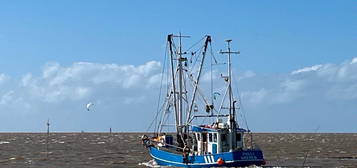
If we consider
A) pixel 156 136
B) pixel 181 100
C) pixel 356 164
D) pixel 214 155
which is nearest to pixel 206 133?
pixel 214 155

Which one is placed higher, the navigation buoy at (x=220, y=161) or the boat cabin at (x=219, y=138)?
the boat cabin at (x=219, y=138)

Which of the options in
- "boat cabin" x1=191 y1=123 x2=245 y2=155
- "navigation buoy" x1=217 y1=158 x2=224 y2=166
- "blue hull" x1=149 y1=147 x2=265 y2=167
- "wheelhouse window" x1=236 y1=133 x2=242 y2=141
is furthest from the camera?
"wheelhouse window" x1=236 y1=133 x2=242 y2=141

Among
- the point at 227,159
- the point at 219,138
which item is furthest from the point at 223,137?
the point at 227,159

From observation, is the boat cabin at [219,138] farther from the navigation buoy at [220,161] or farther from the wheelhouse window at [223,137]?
the navigation buoy at [220,161]

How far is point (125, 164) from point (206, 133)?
63.6 ft

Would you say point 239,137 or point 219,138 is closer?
point 219,138

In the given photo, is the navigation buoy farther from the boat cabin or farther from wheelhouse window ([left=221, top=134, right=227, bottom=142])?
wheelhouse window ([left=221, top=134, right=227, bottom=142])

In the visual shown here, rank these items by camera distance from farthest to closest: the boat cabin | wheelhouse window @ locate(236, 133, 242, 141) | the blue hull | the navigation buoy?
1. wheelhouse window @ locate(236, 133, 242, 141)
2. the boat cabin
3. the navigation buoy
4. the blue hull

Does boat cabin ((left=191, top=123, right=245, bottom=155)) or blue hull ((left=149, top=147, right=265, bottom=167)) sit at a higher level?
boat cabin ((left=191, top=123, right=245, bottom=155))

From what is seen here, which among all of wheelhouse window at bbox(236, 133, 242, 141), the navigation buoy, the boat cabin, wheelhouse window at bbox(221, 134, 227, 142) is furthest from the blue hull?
wheelhouse window at bbox(236, 133, 242, 141)

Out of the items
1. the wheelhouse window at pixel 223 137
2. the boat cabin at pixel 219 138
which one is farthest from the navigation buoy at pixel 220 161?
the wheelhouse window at pixel 223 137

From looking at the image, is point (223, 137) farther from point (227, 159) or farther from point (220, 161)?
point (227, 159)

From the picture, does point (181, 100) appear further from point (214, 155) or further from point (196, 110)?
point (214, 155)

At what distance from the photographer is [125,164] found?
78.1m
